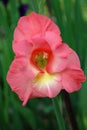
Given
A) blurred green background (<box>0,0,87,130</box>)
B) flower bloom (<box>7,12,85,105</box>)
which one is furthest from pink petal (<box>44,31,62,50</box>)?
blurred green background (<box>0,0,87,130</box>)

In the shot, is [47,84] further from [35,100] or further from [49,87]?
[35,100]

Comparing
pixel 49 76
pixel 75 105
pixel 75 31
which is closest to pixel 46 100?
pixel 75 105

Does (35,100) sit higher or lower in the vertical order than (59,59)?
lower

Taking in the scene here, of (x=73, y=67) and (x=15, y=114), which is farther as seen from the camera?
(x=15, y=114)

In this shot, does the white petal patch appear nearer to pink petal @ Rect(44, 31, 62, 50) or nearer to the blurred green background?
pink petal @ Rect(44, 31, 62, 50)

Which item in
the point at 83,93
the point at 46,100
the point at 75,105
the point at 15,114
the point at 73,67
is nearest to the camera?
the point at 73,67

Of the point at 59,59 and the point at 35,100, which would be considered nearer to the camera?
the point at 59,59


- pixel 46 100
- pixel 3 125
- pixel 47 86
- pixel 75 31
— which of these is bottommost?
pixel 46 100

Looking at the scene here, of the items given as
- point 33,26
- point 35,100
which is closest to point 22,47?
point 33,26

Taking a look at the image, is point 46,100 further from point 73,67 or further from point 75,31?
point 73,67
